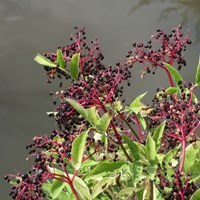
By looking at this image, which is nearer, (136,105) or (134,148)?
(134,148)

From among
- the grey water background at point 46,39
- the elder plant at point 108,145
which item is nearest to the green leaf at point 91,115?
the elder plant at point 108,145

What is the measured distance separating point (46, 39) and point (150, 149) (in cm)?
279

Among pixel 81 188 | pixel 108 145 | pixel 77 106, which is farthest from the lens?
pixel 108 145

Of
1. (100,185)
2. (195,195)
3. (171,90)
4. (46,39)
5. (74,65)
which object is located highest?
(46,39)

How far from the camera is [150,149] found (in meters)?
0.98

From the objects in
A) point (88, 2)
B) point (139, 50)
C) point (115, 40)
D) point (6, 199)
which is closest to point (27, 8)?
point (88, 2)

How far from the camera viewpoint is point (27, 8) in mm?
3990

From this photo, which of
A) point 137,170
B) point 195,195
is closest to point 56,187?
point 137,170

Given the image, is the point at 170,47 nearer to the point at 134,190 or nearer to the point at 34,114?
the point at 134,190

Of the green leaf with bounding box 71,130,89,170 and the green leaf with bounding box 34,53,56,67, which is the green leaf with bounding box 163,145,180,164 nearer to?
the green leaf with bounding box 71,130,89,170

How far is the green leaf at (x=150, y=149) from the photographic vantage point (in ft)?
3.19

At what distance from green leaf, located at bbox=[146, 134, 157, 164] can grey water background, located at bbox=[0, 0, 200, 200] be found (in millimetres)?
1628

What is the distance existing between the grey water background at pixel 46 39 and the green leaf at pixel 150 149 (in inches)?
64.1

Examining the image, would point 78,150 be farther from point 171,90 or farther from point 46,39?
point 46,39
